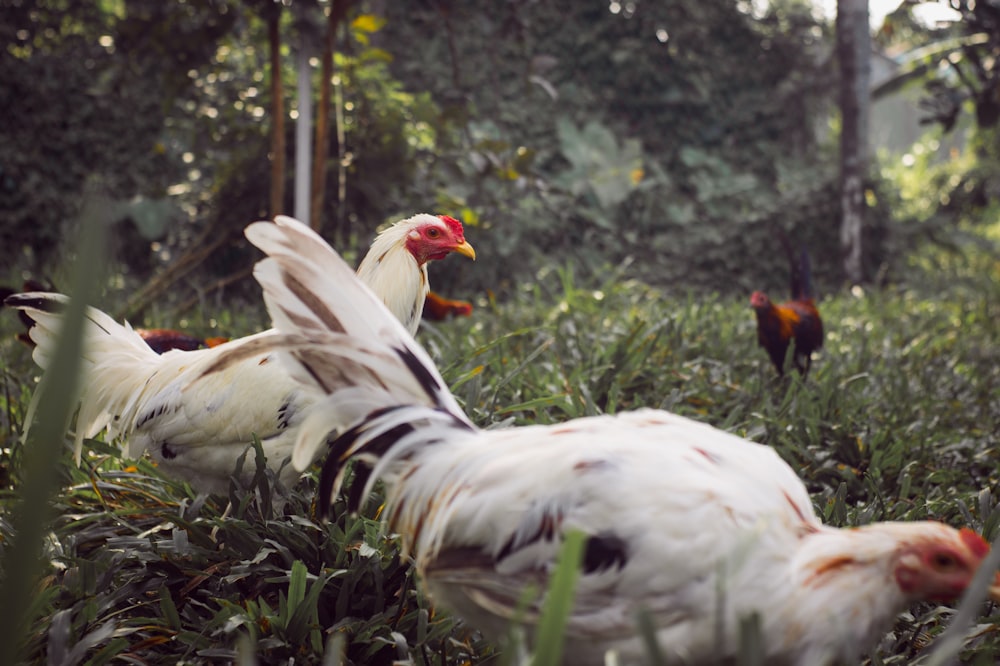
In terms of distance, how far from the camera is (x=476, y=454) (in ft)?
4.71

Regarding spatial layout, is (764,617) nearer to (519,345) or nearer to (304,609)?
(304,609)

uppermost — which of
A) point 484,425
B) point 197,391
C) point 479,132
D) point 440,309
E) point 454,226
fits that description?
point 479,132

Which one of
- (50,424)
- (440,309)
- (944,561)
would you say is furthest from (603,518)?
(440,309)

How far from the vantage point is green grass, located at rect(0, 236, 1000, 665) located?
5.90 feet

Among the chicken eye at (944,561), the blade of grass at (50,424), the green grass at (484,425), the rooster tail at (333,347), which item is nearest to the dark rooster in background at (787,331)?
the green grass at (484,425)

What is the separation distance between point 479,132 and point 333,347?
24.0ft

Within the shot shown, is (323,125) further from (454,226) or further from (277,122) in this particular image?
(454,226)

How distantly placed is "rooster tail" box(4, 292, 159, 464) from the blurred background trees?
6.67 feet

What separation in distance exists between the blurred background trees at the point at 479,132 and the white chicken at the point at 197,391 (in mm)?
A: 1989

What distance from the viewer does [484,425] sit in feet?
8.58

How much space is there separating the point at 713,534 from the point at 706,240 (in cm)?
768

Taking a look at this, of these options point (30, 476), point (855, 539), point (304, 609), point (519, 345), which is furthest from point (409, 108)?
point (30, 476)

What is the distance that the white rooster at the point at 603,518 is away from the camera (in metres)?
1.22

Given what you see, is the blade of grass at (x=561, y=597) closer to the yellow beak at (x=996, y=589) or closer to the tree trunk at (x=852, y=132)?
the yellow beak at (x=996, y=589)
